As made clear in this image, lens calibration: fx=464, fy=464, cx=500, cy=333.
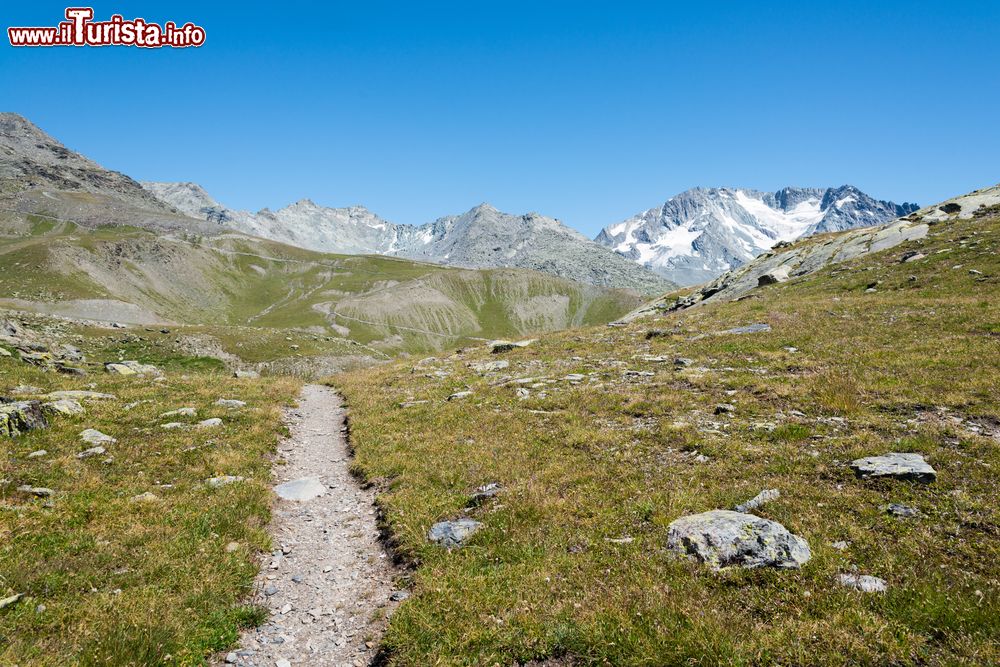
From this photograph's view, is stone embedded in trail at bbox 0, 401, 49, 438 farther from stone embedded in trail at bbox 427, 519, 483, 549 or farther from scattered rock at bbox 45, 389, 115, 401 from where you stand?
stone embedded in trail at bbox 427, 519, 483, 549

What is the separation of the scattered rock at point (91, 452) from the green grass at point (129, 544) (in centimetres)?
25

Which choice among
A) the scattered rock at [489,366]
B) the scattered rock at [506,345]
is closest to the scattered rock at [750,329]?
the scattered rock at [489,366]

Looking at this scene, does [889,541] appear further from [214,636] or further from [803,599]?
[214,636]

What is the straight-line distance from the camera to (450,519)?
12406 millimetres

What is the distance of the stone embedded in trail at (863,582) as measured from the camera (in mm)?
7355

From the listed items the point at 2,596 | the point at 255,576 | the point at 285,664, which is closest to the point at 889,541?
the point at 285,664

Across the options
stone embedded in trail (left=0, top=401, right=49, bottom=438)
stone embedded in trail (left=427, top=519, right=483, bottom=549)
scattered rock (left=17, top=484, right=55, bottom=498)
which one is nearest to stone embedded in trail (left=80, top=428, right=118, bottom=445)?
stone embedded in trail (left=0, top=401, right=49, bottom=438)

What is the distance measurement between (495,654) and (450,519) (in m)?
4.98

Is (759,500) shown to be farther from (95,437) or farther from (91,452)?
(95,437)

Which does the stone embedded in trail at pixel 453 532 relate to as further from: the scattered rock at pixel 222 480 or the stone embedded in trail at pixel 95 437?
the stone embedded in trail at pixel 95 437

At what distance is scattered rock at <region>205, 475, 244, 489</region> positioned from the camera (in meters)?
14.6

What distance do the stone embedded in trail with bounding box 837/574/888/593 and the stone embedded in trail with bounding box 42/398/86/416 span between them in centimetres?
2576

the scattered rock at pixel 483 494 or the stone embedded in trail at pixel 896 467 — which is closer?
the stone embedded in trail at pixel 896 467

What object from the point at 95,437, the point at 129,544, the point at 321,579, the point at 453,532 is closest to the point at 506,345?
the point at 95,437
